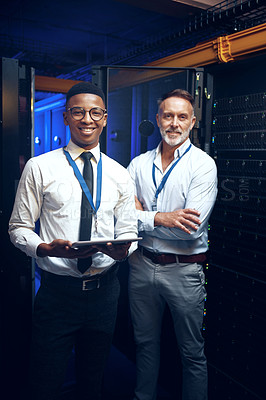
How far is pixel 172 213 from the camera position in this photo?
1.96m

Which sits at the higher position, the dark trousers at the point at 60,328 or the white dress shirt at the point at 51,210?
the white dress shirt at the point at 51,210

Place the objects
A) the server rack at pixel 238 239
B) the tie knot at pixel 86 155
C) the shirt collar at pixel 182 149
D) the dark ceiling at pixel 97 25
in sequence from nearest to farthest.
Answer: the tie knot at pixel 86 155 < the server rack at pixel 238 239 < the shirt collar at pixel 182 149 < the dark ceiling at pixel 97 25

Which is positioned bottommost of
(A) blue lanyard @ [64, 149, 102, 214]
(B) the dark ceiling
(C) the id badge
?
(C) the id badge

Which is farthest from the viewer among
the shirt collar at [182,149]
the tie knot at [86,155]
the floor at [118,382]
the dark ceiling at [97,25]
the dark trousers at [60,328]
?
the dark ceiling at [97,25]

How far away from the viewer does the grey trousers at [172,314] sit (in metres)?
2.05

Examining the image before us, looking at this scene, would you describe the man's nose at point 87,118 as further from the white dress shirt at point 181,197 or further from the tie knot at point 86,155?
the white dress shirt at point 181,197

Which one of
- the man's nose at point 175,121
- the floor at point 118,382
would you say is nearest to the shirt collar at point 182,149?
the man's nose at point 175,121

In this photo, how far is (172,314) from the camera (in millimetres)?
2111

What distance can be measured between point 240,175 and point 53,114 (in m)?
2.71

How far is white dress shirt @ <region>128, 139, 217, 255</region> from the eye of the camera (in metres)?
1.99

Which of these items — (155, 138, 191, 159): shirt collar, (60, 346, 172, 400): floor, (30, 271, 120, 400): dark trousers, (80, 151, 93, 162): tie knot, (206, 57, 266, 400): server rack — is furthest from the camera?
(60, 346, 172, 400): floor

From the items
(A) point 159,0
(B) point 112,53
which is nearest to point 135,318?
(A) point 159,0

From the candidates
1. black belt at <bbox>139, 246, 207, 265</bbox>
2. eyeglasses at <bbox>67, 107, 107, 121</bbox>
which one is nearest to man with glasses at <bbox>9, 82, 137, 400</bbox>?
eyeglasses at <bbox>67, 107, 107, 121</bbox>

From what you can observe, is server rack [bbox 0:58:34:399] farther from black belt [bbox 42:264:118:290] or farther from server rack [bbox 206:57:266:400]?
server rack [bbox 206:57:266:400]
